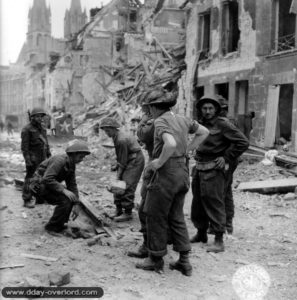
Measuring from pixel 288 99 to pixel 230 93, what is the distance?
101 inches

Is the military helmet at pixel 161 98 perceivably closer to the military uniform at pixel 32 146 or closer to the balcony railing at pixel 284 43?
the military uniform at pixel 32 146

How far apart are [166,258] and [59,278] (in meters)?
1.45

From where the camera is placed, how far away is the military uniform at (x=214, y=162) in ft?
17.8

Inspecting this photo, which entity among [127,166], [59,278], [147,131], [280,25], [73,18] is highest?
[73,18]

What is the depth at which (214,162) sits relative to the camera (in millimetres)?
5410

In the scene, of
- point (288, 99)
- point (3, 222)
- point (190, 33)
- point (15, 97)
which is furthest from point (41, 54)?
point (3, 222)

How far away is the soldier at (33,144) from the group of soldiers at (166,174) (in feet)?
0.06

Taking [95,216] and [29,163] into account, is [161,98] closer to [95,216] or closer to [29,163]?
[95,216]

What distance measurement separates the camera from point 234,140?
5.50m

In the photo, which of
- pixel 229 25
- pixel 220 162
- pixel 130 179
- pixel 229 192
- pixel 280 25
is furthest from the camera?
pixel 229 25

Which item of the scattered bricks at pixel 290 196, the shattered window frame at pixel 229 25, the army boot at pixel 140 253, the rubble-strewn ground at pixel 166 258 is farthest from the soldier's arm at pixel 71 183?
the shattered window frame at pixel 229 25

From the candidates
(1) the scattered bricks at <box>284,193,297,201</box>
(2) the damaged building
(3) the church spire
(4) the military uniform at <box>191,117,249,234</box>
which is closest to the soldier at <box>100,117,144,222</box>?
(4) the military uniform at <box>191,117,249,234</box>

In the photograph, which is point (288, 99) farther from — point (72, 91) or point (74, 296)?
point (72, 91)

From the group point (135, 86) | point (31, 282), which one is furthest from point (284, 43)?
point (31, 282)
